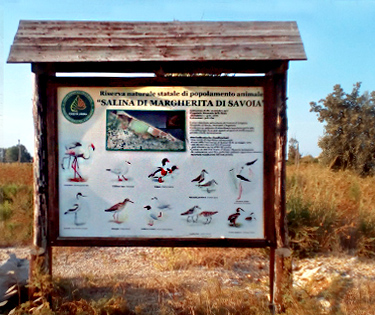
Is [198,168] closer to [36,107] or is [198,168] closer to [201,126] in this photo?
[201,126]

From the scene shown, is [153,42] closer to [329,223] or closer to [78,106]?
[78,106]

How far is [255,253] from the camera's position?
7047mm

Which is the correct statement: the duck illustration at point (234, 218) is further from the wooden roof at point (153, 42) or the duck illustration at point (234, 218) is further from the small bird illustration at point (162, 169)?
the wooden roof at point (153, 42)

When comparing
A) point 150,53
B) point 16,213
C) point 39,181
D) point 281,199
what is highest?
point 150,53

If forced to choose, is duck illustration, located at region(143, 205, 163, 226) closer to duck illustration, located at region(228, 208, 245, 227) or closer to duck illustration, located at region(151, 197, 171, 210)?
duck illustration, located at region(151, 197, 171, 210)

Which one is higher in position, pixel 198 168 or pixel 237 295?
pixel 198 168

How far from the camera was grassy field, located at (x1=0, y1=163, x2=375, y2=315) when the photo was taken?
4445 mm

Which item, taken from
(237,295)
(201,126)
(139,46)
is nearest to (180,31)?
(139,46)

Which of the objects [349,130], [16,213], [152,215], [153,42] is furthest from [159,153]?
[349,130]

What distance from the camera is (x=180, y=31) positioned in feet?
15.1

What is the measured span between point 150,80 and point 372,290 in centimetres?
349

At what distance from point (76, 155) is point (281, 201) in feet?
7.46

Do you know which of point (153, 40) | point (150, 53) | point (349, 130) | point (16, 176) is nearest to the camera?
point (150, 53)

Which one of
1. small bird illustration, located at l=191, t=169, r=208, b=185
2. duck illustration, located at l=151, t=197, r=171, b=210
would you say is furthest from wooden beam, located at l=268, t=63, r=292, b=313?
duck illustration, located at l=151, t=197, r=171, b=210
